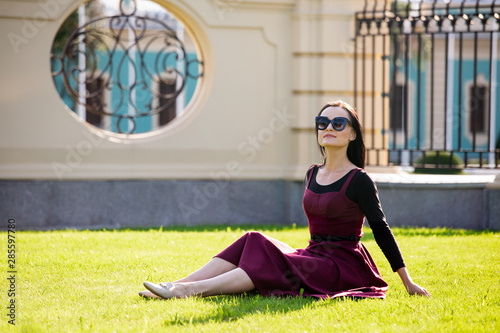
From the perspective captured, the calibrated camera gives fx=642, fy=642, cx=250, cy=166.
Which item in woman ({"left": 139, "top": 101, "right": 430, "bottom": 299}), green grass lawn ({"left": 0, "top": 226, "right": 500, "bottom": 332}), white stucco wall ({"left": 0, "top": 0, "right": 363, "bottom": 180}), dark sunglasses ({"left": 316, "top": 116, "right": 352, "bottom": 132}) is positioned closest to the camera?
green grass lawn ({"left": 0, "top": 226, "right": 500, "bottom": 332})

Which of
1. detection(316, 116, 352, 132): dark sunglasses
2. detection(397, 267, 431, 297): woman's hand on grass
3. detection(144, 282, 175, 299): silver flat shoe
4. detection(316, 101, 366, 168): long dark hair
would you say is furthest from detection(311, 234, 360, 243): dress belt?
detection(144, 282, 175, 299): silver flat shoe

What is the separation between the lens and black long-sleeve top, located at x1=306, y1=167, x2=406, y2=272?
4227 millimetres

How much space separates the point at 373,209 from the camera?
14.1ft

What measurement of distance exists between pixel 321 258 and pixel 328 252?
0.08 metres

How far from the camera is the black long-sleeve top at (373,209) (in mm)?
4227

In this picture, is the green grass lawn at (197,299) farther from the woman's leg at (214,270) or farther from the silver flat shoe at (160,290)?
the woman's leg at (214,270)

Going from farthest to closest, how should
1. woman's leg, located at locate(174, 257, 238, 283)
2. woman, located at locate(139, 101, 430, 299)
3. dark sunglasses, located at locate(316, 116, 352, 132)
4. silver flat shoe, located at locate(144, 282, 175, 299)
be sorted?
dark sunglasses, located at locate(316, 116, 352, 132) < woman's leg, located at locate(174, 257, 238, 283) < woman, located at locate(139, 101, 430, 299) < silver flat shoe, located at locate(144, 282, 175, 299)

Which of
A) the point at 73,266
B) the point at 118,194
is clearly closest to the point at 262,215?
the point at 118,194

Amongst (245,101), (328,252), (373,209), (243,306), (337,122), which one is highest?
(245,101)

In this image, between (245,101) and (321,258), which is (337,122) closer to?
(321,258)

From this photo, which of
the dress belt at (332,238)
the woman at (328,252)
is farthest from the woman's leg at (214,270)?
the dress belt at (332,238)

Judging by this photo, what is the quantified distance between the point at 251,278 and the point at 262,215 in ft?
15.1

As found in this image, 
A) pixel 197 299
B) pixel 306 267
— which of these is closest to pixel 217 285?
pixel 197 299

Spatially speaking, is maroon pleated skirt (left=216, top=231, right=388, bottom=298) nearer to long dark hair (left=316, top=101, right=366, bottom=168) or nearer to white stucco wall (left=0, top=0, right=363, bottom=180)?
long dark hair (left=316, top=101, right=366, bottom=168)
